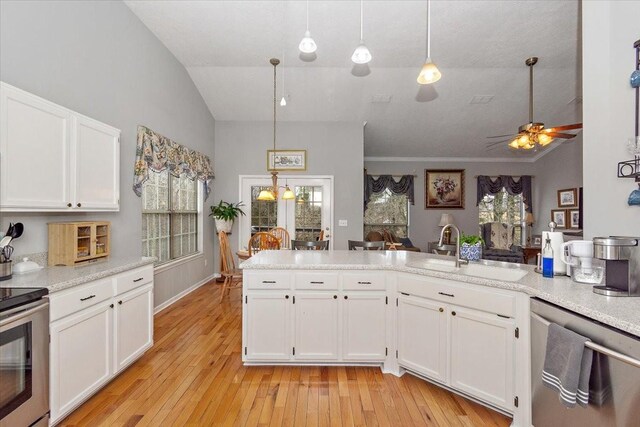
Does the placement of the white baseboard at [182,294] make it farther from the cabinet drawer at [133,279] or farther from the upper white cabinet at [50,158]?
the upper white cabinet at [50,158]

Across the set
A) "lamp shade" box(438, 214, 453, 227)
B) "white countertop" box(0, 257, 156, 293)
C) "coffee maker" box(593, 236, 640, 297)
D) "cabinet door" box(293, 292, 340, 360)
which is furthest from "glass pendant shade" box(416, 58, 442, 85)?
"lamp shade" box(438, 214, 453, 227)

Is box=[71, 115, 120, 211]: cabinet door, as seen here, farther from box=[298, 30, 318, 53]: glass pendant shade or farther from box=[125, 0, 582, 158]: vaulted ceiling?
box=[125, 0, 582, 158]: vaulted ceiling

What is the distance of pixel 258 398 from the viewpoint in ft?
7.06

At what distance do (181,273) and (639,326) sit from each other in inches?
193

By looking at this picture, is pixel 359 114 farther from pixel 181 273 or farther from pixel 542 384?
pixel 542 384

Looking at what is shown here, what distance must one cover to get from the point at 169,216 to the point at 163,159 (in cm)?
95

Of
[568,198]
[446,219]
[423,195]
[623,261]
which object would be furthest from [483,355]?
[568,198]

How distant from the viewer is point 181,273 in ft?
15.4

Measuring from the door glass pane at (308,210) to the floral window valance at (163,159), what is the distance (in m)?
1.80

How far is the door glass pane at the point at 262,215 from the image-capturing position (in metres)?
6.04

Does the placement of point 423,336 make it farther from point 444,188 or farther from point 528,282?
point 444,188

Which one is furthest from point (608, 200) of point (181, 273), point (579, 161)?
point (579, 161)

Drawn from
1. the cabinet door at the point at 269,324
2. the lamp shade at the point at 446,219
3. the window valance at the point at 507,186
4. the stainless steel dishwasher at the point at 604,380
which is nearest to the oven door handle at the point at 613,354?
the stainless steel dishwasher at the point at 604,380

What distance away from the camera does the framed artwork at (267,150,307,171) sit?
5965 millimetres
